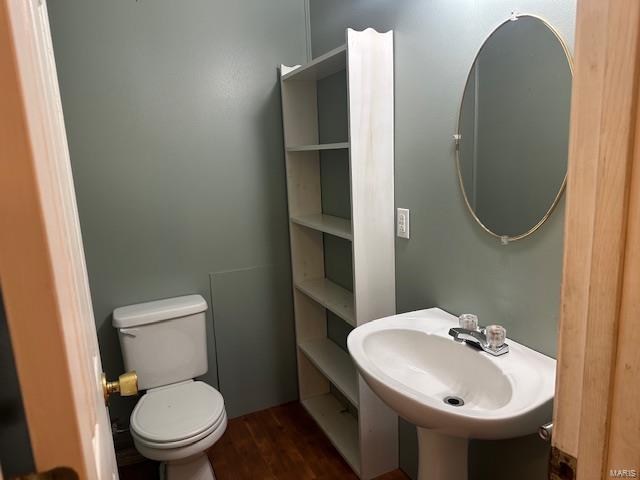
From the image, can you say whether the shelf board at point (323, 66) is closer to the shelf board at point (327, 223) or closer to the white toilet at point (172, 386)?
the shelf board at point (327, 223)

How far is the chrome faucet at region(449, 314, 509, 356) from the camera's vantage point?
4.50 feet

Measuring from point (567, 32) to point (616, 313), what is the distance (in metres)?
0.93

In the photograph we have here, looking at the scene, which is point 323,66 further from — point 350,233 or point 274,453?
point 274,453

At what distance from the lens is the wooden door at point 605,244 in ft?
1.58

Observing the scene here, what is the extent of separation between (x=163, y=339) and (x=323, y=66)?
1.51 meters

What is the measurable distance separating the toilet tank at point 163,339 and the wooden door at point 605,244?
194 cm

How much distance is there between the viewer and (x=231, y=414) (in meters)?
2.62

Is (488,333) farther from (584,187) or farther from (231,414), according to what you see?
(231,414)

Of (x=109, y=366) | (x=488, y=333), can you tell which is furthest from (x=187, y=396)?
(x=488, y=333)

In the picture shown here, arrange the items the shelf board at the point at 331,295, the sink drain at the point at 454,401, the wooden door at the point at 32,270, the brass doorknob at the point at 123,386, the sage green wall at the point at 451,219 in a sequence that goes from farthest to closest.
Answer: the shelf board at the point at 331,295
the sink drain at the point at 454,401
the sage green wall at the point at 451,219
the brass doorknob at the point at 123,386
the wooden door at the point at 32,270

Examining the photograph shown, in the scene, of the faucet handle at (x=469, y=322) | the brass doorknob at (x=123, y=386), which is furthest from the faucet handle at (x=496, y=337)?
the brass doorknob at (x=123, y=386)

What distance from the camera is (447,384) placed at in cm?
150

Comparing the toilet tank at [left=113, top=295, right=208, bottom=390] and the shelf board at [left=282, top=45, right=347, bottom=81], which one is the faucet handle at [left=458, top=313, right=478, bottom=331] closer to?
the shelf board at [left=282, top=45, right=347, bottom=81]

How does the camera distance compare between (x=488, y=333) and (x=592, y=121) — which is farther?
(x=488, y=333)
